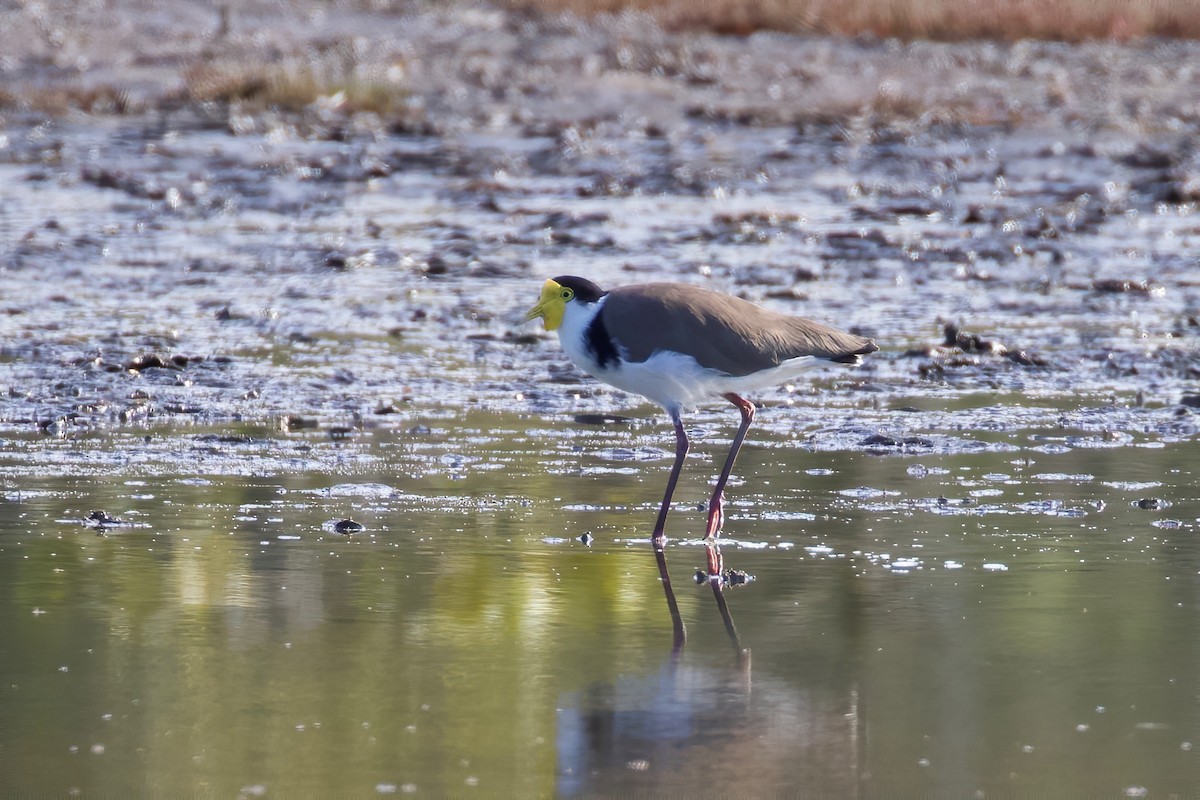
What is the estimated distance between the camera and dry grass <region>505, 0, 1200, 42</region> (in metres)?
29.1

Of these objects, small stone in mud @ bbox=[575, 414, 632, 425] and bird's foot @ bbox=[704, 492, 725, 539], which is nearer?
bird's foot @ bbox=[704, 492, 725, 539]

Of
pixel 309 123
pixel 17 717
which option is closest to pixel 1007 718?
pixel 17 717

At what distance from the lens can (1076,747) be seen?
4.60 m

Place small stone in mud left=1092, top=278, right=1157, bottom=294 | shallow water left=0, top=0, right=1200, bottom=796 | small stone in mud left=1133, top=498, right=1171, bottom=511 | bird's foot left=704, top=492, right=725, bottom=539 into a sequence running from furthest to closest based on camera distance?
small stone in mud left=1092, top=278, right=1157, bottom=294, small stone in mud left=1133, top=498, right=1171, bottom=511, bird's foot left=704, top=492, right=725, bottom=539, shallow water left=0, top=0, right=1200, bottom=796

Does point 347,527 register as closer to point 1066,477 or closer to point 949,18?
point 1066,477

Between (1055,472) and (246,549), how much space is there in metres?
3.37

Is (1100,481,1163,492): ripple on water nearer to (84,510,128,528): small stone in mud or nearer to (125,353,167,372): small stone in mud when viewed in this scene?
(84,510,128,528): small stone in mud

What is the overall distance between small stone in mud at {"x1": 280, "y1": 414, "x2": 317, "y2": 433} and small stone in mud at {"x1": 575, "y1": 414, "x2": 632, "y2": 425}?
4.07 ft

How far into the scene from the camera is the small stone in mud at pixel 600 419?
360 inches

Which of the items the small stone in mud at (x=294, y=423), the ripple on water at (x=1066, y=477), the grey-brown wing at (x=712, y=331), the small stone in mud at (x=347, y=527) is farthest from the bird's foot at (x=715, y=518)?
the small stone in mud at (x=294, y=423)

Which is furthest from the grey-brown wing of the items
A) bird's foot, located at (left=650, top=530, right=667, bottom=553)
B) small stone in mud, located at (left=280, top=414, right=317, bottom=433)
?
small stone in mud, located at (left=280, top=414, right=317, bottom=433)

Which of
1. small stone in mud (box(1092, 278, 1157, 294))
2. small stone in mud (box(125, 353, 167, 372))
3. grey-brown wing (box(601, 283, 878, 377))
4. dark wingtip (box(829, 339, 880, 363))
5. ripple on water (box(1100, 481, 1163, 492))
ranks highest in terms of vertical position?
small stone in mud (box(1092, 278, 1157, 294))

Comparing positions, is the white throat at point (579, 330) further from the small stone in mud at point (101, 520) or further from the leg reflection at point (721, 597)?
the small stone in mud at point (101, 520)

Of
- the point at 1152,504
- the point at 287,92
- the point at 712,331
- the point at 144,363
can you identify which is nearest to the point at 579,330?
the point at 712,331
